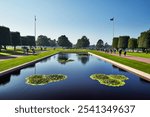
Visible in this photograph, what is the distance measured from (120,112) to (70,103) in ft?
8.14

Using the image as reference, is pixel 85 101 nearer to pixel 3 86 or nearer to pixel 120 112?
pixel 120 112

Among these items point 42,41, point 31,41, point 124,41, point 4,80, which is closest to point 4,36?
point 4,80

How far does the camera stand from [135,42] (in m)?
74.2

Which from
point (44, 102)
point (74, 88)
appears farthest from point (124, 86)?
point (44, 102)

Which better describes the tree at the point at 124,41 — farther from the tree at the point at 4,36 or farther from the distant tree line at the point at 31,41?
the tree at the point at 4,36

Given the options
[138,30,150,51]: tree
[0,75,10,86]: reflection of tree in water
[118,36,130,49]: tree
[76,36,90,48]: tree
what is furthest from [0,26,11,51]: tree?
[76,36,90,48]: tree

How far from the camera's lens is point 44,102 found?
893 centimetres

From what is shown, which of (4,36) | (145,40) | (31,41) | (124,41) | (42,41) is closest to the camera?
(4,36)

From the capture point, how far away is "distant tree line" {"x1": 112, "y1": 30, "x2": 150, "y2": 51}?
6012 cm

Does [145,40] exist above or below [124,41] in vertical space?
above

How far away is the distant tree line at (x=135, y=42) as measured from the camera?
197 ft

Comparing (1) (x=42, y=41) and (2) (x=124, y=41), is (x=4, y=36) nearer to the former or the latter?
(2) (x=124, y=41)

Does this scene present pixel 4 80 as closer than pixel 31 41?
Yes

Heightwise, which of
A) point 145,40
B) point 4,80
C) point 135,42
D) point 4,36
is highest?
point 4,36
